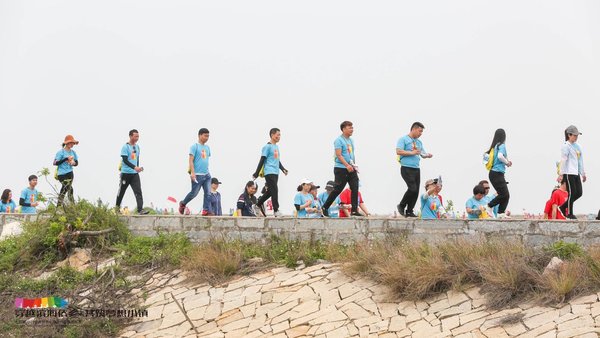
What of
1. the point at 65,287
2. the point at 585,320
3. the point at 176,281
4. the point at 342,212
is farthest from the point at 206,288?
the point at 585,320

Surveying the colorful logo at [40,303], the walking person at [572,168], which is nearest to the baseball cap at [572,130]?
the walking person at [572,168]

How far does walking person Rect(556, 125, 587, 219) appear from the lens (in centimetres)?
1338

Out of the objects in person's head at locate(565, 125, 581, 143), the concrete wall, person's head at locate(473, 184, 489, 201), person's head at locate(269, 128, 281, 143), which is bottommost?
the concrete wall

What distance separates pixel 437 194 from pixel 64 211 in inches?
268

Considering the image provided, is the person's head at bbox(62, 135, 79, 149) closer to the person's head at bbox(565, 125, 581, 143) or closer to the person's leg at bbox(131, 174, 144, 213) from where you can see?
the person's leg at bbox(131, 174, 144, 213)

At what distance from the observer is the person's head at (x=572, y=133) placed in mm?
13477

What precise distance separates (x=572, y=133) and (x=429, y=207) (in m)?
2.56

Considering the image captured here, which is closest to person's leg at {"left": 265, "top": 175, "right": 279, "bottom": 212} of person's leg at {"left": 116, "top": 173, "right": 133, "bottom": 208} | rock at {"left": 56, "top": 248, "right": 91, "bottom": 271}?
person's leg at {"left": 116, "top": 173, "right": 133, "bottom": 208}

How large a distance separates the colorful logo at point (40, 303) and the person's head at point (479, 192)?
6.91 meters

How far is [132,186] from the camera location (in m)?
16.4

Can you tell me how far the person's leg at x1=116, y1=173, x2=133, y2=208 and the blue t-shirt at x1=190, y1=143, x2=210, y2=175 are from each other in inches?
50.6

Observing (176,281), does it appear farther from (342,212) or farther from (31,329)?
(342,212)

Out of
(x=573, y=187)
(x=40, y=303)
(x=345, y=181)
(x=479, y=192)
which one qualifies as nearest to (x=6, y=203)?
(x=40, y=303)

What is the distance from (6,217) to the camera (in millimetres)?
17953
